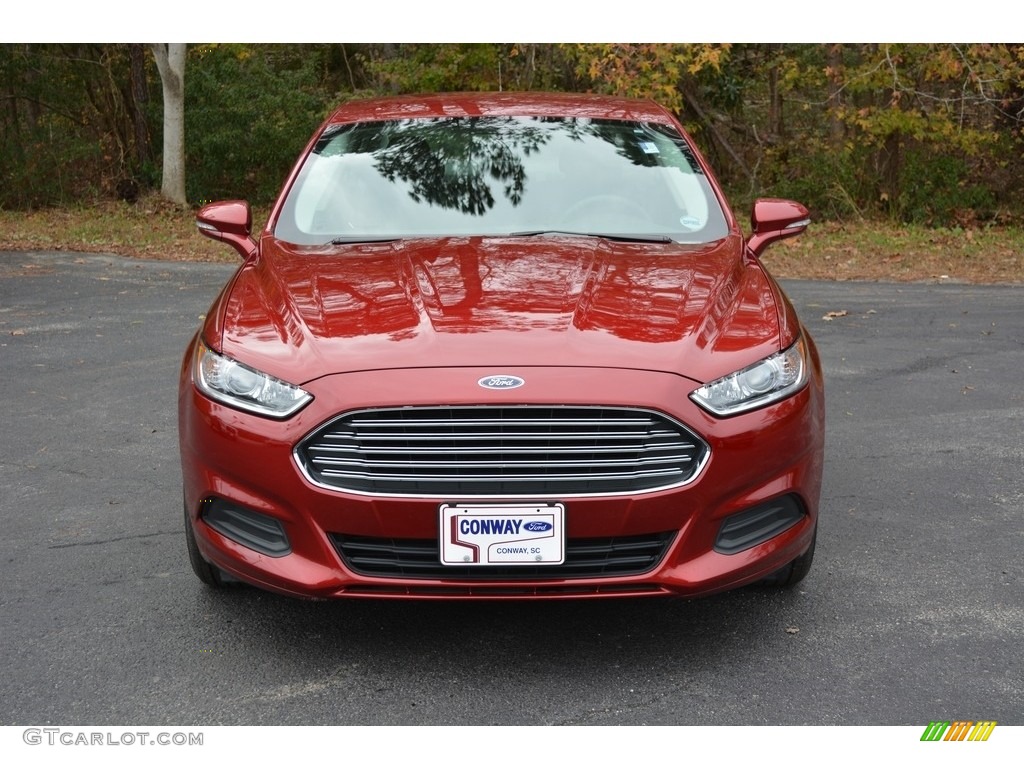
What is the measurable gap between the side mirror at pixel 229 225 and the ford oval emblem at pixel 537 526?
6.51ft

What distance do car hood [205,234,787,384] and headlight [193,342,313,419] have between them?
0.03m

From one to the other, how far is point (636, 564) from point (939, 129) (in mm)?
16852

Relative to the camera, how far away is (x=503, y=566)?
124 inches

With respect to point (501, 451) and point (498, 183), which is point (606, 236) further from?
point (501, 451)

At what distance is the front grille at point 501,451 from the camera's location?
10.2 ft

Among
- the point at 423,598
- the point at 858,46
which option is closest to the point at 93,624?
the point at 423,598

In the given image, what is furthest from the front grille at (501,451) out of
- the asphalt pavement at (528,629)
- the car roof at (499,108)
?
the car roof at (499,108)

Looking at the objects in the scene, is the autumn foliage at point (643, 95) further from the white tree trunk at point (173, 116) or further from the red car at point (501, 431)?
the red car at point (501, 431)

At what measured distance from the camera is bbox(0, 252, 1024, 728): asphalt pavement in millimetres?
3178

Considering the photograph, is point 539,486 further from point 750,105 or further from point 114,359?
point 750,105

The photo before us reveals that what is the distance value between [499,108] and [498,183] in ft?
2.11

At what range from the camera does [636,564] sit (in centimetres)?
321

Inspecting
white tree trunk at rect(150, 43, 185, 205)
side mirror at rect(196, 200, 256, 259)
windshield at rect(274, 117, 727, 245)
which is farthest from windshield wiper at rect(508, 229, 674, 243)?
white tree trunk at rect(150, 43, 185, 205)

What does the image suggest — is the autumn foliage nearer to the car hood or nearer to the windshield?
the windshield
